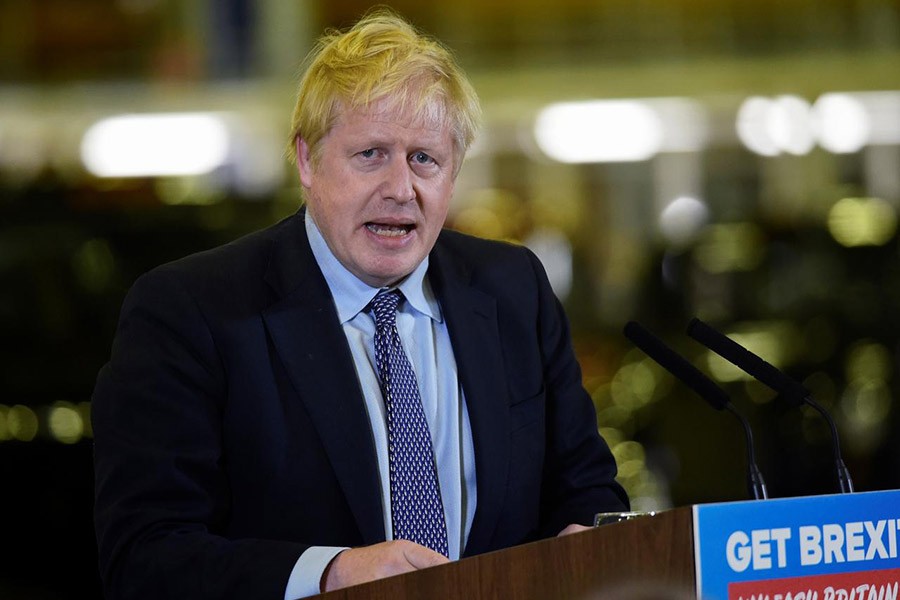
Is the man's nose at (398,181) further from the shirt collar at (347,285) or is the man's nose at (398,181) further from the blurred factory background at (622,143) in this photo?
the blurred factory background at (622,143)

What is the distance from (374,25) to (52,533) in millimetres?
3717

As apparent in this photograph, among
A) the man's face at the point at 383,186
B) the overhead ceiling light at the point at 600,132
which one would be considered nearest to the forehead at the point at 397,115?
the man's face at the point at 383,186

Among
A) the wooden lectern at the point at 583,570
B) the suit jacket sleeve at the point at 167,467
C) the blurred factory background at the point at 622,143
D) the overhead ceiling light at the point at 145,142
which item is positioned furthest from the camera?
the overhead ceiling light at the point at 145,142

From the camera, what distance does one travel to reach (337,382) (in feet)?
5.84

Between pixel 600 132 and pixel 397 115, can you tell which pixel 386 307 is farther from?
pixel 600 132

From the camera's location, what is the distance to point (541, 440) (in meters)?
1.93

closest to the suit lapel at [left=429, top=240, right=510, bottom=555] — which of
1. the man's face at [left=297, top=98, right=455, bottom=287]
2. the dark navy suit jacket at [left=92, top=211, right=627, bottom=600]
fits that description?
the dark navy suit jacket at [left=92, top=211, right=627, bottom=600]

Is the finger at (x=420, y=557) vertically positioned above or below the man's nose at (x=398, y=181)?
below

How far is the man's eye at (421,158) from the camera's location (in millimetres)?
1771

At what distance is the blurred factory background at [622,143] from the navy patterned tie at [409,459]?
4968mm

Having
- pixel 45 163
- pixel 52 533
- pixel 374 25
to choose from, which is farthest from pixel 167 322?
pixel 45 163

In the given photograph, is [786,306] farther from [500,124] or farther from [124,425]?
[124,425]

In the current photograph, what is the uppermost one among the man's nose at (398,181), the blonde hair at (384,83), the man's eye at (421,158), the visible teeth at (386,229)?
the blonde hair at (384,83)

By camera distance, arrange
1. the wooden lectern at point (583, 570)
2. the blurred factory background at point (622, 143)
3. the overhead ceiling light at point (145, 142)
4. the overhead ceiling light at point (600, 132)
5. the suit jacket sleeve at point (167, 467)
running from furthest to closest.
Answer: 1. the overhead ceiling light at point (600, 132)
2. the overhead ceiling light at point (145, 142)
3. the blurred factory background at point (622, 143)
4. the suit jacket sleeve at point (167, 467)
5. the wooden lectern at point (583, 570)
